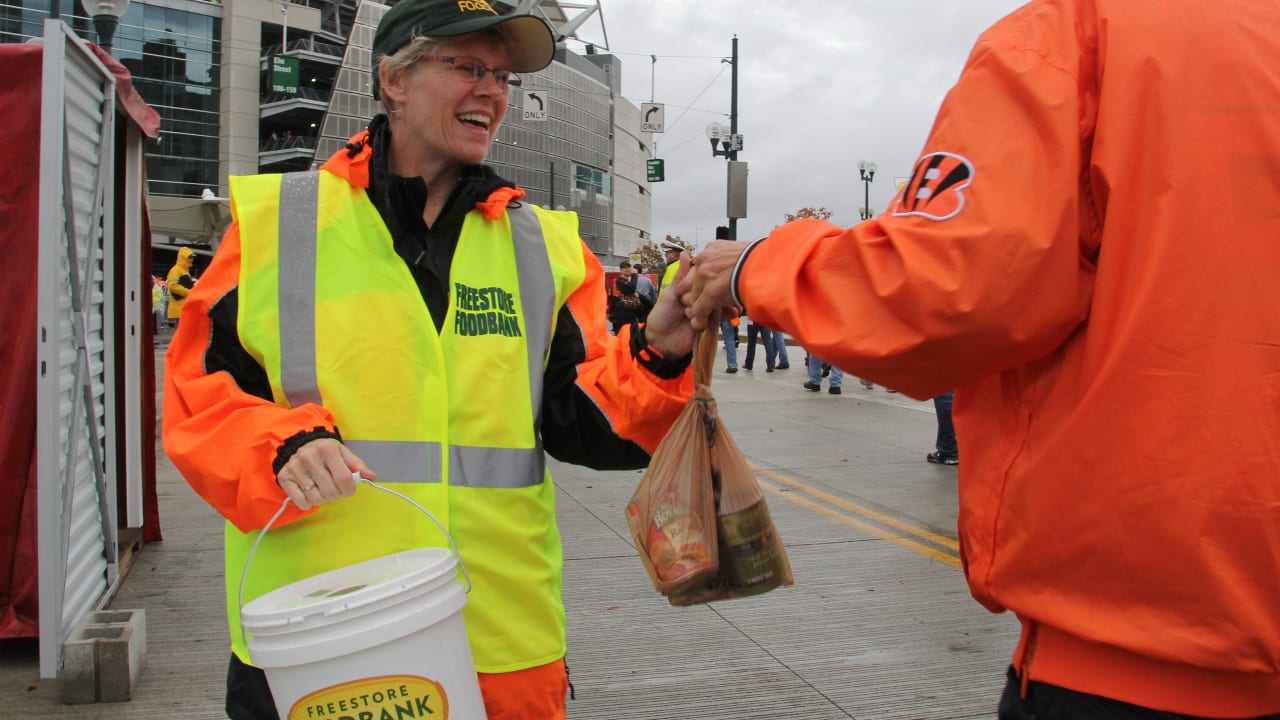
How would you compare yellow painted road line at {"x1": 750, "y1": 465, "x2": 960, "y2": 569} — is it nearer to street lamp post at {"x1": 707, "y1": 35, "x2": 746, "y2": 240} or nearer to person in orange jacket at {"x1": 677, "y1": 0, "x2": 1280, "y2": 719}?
person in orange jacket at {"x1": 677, "y1": 0, "x2": 1280, "y2": 719}

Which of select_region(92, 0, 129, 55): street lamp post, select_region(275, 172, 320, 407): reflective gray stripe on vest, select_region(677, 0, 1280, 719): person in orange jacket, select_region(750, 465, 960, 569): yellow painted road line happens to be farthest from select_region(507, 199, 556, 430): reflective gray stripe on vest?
select_region(92, 0, 129, 55): street lamp post

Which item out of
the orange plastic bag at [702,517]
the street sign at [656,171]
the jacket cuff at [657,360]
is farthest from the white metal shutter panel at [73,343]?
the street sign at [656,171]

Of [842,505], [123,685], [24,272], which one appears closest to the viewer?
[123,685]

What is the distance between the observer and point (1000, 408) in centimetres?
152

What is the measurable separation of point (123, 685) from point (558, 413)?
250 cm

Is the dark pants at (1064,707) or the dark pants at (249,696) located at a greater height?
the dark pants at (1064,707)

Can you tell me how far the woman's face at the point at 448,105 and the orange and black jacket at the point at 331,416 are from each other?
0.20 ft

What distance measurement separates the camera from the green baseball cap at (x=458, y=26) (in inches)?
83.5

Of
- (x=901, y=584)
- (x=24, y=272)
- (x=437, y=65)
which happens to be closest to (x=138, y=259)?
(x=24, y=272)

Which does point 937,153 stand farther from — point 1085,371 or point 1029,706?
point 1029,706

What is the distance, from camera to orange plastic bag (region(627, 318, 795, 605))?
6.16 feet

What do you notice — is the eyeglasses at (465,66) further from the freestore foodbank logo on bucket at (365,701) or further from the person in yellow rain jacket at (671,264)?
the freestore foodbank logo on bucket at (365,701)

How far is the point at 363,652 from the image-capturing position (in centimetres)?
153

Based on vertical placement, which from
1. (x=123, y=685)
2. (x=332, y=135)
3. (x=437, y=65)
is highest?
(x=332, y=135)
